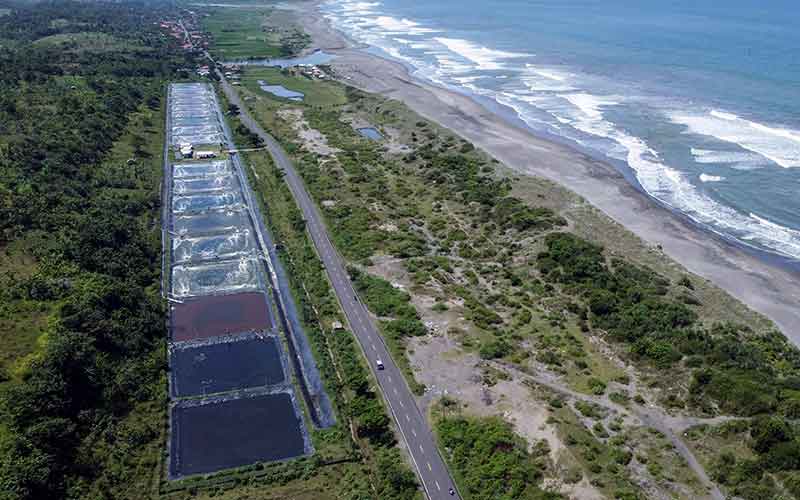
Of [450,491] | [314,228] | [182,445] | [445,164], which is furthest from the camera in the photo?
[445,164]

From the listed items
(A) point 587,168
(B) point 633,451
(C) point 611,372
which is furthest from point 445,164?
(B) point 633,451

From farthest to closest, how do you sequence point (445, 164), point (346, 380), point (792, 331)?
point (445, 164) < point (792, 331) < point (346, 380)

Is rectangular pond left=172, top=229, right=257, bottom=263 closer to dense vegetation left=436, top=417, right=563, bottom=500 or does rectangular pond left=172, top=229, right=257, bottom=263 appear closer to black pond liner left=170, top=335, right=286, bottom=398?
black pond liner left=170, top=335, right=286, bottom=398

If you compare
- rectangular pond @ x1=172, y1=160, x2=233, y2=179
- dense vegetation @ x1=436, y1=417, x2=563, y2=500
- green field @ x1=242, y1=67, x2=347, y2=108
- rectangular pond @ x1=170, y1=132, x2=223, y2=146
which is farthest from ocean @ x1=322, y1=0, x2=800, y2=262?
rectangular pond @ x1=170, y1=132, x2=223, y2=146

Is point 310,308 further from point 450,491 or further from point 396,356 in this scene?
point 450,491

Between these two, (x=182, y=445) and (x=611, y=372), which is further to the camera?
(x=611, y=372)

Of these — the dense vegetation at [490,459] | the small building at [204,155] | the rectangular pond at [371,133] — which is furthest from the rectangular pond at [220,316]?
the rectangular pond at [371,133]

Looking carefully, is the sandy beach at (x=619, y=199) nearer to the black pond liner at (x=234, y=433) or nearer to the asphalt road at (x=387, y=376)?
the asphalt road at (x=387, y=376)
